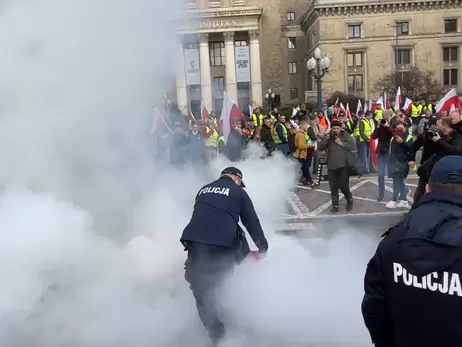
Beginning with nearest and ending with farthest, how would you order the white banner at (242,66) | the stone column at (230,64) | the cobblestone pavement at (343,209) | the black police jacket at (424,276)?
the black police jacket at (424,276)
the cobblestone pavement at (343,209)
the white banner at (242,66)
the stone column at (230,64)

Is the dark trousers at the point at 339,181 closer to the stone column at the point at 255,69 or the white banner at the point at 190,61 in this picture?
the white banner at the point at 190,61

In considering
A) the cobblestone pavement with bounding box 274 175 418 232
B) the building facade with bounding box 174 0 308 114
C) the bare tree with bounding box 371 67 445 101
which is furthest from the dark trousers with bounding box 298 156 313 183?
the bare tree with bounding box 371 67 445 101

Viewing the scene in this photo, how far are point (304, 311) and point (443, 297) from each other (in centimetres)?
212

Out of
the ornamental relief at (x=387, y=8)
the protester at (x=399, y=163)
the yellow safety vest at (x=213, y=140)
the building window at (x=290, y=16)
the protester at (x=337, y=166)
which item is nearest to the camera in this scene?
the protester at (x=399, y=163)

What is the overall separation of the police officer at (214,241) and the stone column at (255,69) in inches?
1878

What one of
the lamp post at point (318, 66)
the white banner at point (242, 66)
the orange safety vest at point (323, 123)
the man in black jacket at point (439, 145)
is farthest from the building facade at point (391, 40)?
the man in black jacket at point (439, 145)

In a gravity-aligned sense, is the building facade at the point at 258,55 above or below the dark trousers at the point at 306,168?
above

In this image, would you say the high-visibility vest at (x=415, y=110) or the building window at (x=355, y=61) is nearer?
the high-visibility vest at (x=415, y=110)

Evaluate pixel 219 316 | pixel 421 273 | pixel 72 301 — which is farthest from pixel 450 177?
pixel 72 301

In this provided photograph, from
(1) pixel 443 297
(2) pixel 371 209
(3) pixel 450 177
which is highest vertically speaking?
(3) pixel 450 177

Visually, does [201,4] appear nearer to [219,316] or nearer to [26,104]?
[26,104]

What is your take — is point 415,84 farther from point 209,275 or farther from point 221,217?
point 209,275

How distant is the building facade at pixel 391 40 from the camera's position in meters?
51.9

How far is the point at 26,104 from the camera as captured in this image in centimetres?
470
